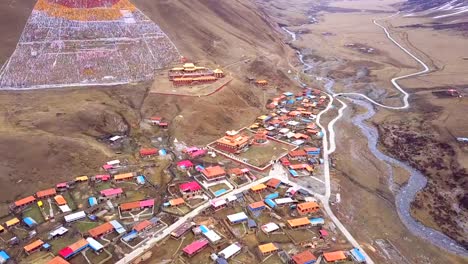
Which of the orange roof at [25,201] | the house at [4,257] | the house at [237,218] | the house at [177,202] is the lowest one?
the house at [4,257]

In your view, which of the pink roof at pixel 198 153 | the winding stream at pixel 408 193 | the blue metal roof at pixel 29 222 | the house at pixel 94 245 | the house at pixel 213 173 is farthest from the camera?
the pink roof at pixel 198 153

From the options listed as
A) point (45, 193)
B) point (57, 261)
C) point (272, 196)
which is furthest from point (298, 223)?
point (45, 193)

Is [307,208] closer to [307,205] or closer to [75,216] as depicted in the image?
[307,205]

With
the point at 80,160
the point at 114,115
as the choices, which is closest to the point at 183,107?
the point at 114,115

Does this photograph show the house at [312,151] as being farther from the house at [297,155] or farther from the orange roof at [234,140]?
the orange roof at [234,140]

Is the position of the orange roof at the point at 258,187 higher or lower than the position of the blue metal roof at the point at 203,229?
higher

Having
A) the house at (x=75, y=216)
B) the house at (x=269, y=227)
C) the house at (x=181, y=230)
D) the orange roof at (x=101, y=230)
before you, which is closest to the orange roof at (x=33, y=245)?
the house at (x=75, y=216)
